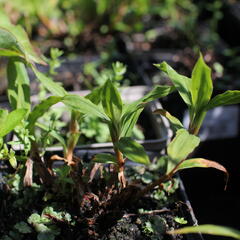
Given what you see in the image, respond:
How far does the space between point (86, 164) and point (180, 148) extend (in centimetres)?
31

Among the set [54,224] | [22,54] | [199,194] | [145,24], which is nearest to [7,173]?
[54,224]

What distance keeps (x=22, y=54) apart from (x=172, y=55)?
3.50 feet

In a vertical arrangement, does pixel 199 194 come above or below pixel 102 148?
below

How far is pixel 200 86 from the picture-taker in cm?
84

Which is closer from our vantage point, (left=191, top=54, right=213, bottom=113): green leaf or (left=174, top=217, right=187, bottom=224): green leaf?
(left=191, top=54, right=213, bottom=113): green leaf

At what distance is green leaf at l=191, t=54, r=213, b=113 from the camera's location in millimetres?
808

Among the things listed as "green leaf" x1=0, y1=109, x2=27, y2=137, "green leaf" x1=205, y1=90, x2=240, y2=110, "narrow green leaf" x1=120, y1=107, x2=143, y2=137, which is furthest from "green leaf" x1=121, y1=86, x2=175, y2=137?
"green leaf" x1=0, y1=109, x2=27, y2=137

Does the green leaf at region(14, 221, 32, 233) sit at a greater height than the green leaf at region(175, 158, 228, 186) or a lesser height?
lesser

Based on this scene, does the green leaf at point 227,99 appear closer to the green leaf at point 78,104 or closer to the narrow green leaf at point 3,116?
the green leaf at point 78,104

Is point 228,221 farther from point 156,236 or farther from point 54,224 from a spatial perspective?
point 54,224

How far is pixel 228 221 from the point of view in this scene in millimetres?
1546

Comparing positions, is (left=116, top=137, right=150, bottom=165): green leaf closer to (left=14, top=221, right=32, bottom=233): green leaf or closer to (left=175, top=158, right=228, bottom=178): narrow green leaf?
(left=175, top=158, right=228, bottom=178): narrow green leaf

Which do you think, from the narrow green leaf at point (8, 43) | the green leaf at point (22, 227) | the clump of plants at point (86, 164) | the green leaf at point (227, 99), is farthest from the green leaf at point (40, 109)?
the green leaf at point (227, 99)

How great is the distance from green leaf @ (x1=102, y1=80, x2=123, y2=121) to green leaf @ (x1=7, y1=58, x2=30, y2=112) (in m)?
0.26
